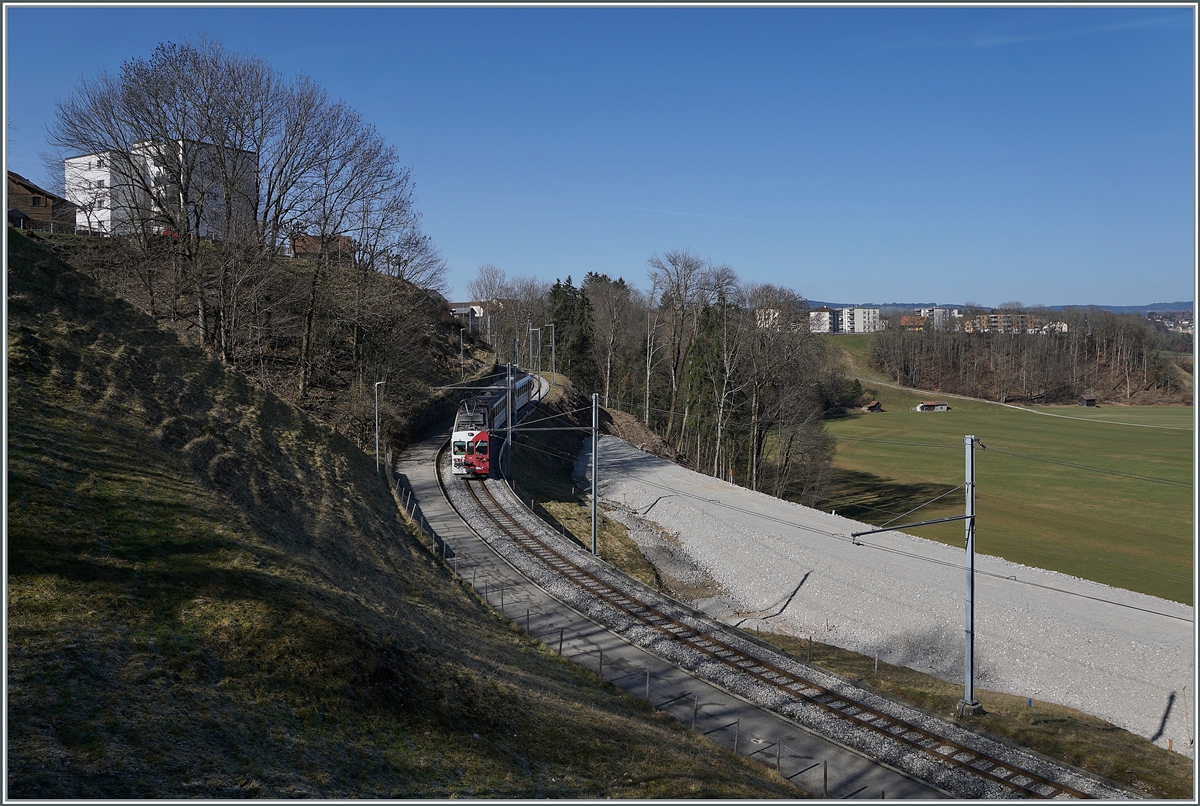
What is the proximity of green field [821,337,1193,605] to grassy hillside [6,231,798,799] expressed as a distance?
2780 centimetres

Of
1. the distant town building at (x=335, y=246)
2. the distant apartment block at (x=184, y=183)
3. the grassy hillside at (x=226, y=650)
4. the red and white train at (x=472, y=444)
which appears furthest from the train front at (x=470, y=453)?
the distant apartment block at (x=184, y=183)

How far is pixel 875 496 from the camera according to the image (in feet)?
225

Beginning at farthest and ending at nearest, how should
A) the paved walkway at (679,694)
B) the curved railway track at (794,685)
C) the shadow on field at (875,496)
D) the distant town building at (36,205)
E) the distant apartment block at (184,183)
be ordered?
the shadow on field at (875,496)
the distant town building at (36,205)
the distant apartment block at (184,183)
the paved walkway at (679,694)
the curved railway track at (794,685)

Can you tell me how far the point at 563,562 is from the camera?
3181cm

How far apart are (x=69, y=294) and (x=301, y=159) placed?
1827 centimetres

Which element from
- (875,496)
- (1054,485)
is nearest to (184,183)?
(875,496)

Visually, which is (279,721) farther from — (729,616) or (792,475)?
(792,475)

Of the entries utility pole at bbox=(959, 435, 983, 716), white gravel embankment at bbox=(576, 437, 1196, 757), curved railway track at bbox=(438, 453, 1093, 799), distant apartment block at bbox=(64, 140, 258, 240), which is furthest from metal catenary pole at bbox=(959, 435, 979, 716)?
distant apartment block at bbox=(64, 140, 258, 240)

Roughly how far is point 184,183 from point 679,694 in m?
36.0

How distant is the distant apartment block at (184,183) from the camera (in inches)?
1543

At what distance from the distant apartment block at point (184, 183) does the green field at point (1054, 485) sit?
150ft

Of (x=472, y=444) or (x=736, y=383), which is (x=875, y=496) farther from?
(x=472, y=444)

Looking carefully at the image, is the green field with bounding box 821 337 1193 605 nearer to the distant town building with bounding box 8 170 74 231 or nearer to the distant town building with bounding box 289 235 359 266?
the distant town building with bounding box 289 235 359 266

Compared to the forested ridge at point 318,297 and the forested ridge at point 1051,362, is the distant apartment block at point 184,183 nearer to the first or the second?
the forested ridge at point 318,297
